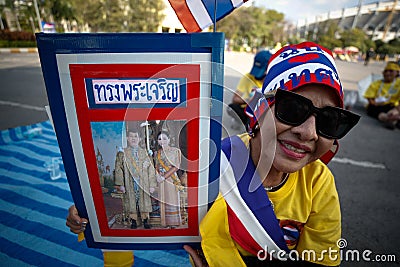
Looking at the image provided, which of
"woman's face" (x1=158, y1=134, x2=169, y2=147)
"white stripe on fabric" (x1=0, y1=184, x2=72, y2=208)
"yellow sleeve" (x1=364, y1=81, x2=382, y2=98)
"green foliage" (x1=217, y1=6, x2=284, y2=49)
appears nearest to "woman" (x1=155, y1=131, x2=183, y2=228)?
"woman's face" (x1=158, y1=134, x2=169, y2=147)

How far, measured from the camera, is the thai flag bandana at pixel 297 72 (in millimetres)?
778

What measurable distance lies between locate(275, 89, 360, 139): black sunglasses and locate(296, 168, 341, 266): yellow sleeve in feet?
0.81

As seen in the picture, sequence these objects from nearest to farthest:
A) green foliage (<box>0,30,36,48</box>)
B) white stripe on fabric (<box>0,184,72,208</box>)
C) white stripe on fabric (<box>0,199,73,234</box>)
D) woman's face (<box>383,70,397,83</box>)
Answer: white stripe on fabric (<box>0,199,73,234</box>)
white stripe on fabric (<box>0,184,72,208</box>)
woman's face (<box>383,70,397,83</box>)
green foliage (<box>0,30,36,48</box>)

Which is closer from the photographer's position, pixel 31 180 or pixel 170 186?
pixel 170 186

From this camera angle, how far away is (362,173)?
270cm

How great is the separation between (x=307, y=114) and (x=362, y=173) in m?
2.42

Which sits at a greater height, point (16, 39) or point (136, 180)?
point (136, 180)

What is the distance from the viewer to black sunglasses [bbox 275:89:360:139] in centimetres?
79

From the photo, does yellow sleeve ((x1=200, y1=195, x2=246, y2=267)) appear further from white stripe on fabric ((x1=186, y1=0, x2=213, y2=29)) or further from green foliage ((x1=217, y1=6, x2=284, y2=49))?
green foliage ((x1=217, y1=6, x2=284, y2=49))

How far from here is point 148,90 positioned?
0.64 m

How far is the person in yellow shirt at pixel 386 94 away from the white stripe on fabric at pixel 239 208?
467 cm

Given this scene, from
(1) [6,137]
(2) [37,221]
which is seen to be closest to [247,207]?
(2) [37,221]

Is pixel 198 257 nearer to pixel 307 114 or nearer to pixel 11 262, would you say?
pixel 307 114

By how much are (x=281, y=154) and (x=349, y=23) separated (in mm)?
59778
